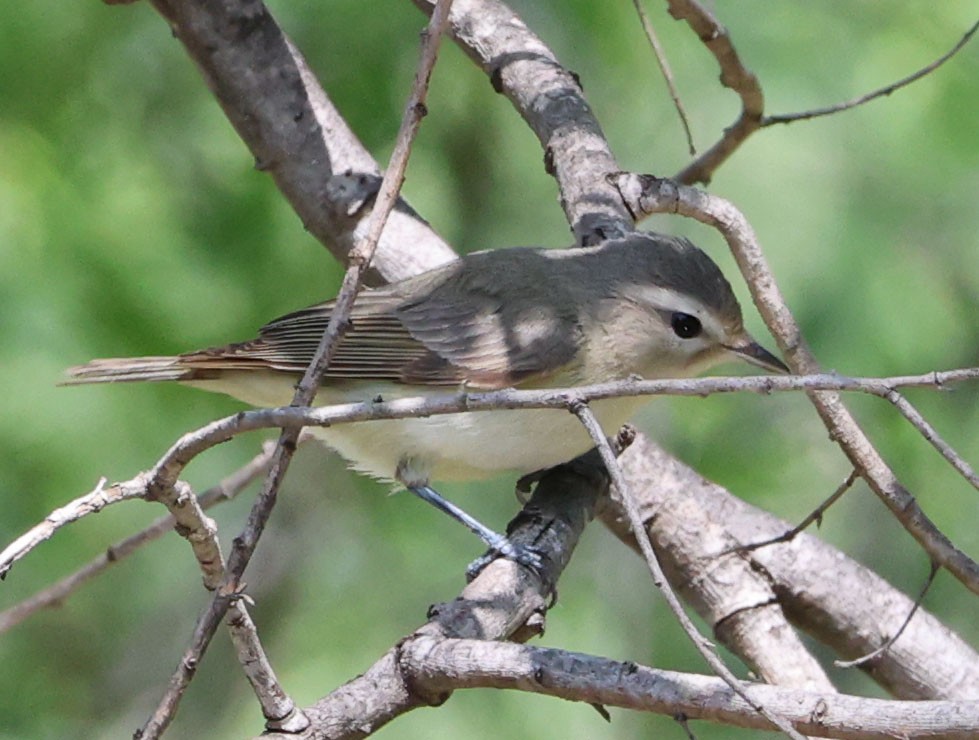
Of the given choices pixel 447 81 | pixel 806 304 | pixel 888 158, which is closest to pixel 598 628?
pixel 806 304

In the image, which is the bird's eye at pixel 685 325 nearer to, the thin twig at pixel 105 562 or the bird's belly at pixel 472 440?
the bird's belly at pixel 472 440

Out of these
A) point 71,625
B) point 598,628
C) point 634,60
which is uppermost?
point 634,60

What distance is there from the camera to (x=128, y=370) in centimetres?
382

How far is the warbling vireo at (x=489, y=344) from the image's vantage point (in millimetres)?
3736

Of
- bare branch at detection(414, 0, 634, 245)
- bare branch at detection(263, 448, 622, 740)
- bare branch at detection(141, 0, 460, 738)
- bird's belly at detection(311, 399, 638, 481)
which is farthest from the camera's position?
bare branch at detection(414, 0, 634, 245)

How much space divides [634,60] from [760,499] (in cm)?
189

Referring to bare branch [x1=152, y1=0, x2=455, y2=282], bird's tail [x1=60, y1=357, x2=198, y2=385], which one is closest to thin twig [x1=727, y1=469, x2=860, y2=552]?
bare branch [x1=152, y1=0, x2=455, y2=282]

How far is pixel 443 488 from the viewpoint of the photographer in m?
5.46

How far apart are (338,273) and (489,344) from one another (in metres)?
1.46

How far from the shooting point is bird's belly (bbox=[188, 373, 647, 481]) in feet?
11.4

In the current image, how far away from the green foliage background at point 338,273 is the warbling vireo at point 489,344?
77 cm

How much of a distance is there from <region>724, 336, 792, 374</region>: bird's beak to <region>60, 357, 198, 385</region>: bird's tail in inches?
65.1

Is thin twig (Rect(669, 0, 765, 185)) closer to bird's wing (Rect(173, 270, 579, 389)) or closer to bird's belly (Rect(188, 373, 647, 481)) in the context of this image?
bird's wing (Rect(173, 270, 579, 389))

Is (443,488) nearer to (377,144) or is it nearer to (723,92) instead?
(377,144)
